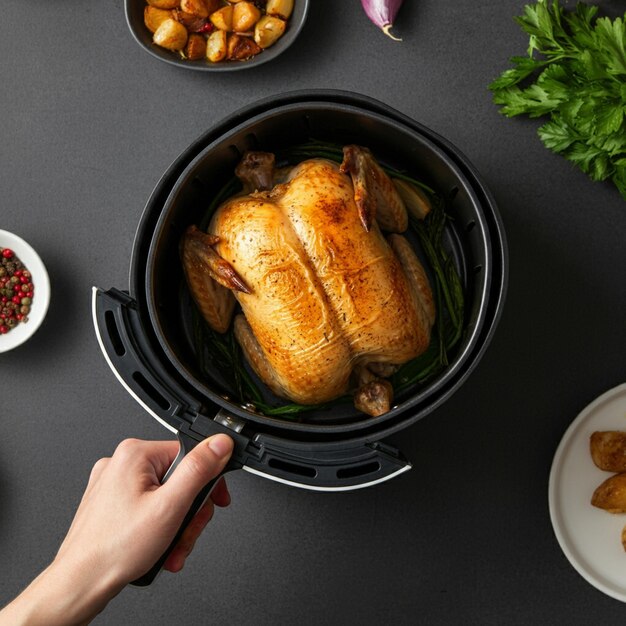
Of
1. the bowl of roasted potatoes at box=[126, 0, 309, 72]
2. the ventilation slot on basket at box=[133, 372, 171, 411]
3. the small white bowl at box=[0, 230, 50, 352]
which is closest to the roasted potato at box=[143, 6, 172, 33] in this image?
the bowl of roasted potatoes at box=[126, 0, 309, 72]

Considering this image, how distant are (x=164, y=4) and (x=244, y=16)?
0.59ft

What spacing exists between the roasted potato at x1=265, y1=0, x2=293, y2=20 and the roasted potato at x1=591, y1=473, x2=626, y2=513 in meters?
1.17

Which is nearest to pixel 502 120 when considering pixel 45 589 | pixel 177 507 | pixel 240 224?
pixel 240 224

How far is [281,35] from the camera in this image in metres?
1.46

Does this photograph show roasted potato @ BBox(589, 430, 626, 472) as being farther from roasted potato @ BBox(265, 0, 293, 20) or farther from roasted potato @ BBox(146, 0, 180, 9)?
roasted potato @ BBox(146, 0, 180, 9)

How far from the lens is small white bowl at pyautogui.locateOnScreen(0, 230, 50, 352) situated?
148 cm

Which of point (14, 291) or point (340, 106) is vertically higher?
point (340, 106)

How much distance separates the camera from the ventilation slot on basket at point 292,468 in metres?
1.18

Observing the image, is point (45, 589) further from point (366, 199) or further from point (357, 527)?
point (366, 199)

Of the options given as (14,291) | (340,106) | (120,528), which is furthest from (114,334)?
(340,106)

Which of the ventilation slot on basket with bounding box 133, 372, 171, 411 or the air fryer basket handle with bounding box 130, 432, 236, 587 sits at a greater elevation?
the ventilation slot on basket with bounding box 133, 372, 171, 411

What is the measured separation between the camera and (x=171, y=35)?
56.7 inches

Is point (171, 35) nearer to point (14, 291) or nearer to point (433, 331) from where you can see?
point (14, 291)

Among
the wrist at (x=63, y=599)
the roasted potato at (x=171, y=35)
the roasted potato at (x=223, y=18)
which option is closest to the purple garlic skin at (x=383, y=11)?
the roasted potato at (x=223, y=18)
